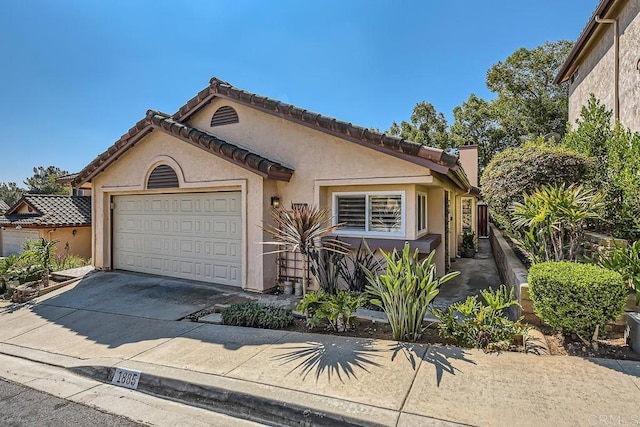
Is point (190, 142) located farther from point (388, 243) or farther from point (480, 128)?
point (480, 128)

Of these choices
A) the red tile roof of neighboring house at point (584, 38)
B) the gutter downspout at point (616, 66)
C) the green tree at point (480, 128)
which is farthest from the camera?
the green tree at point (480, 128)

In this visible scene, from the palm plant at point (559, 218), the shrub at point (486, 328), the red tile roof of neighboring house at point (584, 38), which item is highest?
the red tile roof of neighboring house at point (584, 38)

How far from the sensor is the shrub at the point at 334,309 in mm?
6438

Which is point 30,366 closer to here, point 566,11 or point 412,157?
point 412,157

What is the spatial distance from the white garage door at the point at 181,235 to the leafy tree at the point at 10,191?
63.0 m

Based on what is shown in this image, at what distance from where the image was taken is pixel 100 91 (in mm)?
17141

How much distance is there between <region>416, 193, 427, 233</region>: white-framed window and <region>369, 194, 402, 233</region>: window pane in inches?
38.6

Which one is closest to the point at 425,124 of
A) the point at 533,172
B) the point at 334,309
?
the point at 533,172

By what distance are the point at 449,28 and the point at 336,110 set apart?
1052cm

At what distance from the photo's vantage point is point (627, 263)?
5730 mm

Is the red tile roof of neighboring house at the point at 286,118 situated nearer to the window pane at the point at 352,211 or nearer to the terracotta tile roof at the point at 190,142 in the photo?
the terracotta tile roof at the point at 190,142

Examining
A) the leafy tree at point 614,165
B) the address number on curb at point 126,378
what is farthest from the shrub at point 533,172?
the address number on curb at point 126,378

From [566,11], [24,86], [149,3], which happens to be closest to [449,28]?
[566,11]

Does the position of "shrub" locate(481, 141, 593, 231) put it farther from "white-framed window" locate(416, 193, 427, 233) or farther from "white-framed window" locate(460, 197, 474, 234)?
"white-framed window" locate(460, 197, 474, 234)
